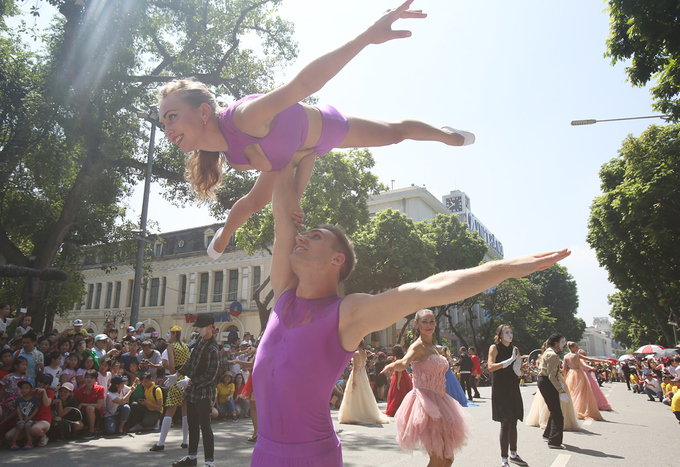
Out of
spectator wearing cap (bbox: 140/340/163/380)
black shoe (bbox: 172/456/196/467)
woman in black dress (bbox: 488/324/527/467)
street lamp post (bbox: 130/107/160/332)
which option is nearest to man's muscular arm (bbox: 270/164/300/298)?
black shoe (bbox: 172/456/196/467)

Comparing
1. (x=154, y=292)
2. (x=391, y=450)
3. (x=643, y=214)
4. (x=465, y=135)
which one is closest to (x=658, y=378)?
(x=643, y=214)

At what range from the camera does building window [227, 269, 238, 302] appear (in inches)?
1570

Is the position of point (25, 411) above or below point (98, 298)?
below

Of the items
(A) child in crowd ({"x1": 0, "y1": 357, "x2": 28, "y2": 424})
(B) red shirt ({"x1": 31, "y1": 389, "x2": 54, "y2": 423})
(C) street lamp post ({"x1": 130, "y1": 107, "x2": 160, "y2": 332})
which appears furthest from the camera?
(C) street lamp post ({"x1": 130, "y1": 107, "x2": 160, "y2": 332})

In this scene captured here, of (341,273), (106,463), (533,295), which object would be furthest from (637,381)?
(341,273)

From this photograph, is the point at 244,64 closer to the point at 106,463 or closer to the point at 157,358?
the point at 157,358

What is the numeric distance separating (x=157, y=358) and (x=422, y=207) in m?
42.0

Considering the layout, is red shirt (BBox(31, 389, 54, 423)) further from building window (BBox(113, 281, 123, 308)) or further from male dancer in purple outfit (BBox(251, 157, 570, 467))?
building window (BBox(113, 281, 123, 308))

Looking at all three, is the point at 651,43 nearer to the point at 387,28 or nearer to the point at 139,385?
the point at 387,28

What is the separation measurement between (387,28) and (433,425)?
4.27 metres

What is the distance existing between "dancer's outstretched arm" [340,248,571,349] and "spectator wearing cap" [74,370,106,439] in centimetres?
918

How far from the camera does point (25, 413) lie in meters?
7.96

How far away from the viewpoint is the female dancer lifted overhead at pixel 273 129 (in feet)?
7.50

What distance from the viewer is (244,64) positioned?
53.9 feet
